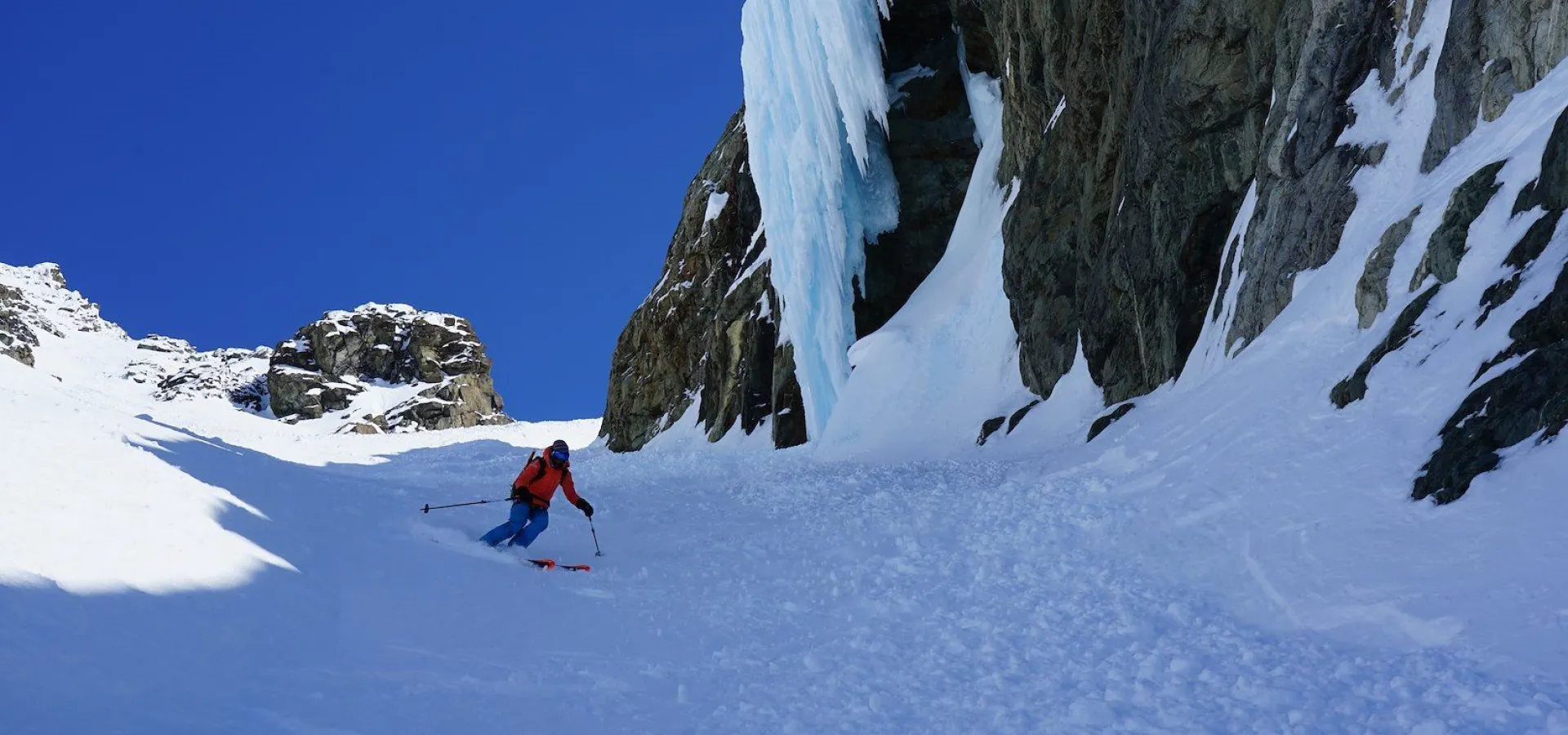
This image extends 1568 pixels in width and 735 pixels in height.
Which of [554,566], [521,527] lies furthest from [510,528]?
[554,566]

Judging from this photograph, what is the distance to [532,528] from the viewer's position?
388 inches

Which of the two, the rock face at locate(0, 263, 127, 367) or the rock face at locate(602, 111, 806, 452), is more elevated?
the rock face at locate(0, 263, 127, 367)

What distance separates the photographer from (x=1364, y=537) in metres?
6.50

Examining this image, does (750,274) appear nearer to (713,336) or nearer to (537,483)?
(713,336)

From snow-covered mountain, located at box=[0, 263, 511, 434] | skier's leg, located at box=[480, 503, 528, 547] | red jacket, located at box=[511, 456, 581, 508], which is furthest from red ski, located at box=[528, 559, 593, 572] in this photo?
snow-covered mountain, located at box=[0, 263, 511, 434]

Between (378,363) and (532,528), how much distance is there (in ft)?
274

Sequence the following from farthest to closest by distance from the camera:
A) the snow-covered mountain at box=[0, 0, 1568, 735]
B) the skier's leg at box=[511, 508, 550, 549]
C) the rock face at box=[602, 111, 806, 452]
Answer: the rock face at box=[602, 111, 806, 452] < the skier's leg at box=[511, 508, 550, 549] < the snow-covered mountain at box=[0, 0, 1568, 735]

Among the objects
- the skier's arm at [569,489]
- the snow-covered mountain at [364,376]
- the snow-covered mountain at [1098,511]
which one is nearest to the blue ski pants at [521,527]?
the snow-covered mountain at [1098,511]

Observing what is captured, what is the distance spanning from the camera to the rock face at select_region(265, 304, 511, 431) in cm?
8531

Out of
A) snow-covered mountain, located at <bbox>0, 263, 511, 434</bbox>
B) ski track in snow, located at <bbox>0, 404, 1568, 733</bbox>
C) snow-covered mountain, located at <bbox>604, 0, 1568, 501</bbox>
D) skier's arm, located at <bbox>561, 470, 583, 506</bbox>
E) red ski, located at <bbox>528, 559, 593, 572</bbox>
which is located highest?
snow-covered mountain, located at <bbox>0, 263, 511, 434</bbox>

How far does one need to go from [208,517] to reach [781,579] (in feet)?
13.6

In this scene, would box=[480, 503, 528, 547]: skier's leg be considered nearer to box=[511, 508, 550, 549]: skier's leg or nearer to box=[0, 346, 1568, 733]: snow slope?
box=[511, 508, 550, 549]: skier's leg

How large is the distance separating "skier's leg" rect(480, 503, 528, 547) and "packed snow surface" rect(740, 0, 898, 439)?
17416 millimetres

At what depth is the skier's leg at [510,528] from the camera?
9609 millimetres
